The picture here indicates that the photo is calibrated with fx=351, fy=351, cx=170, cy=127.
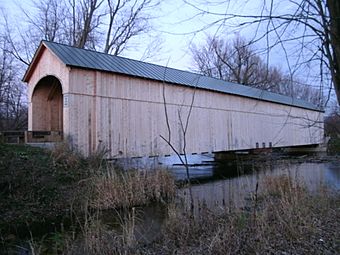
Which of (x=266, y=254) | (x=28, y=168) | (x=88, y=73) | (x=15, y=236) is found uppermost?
(x=88, y=73)

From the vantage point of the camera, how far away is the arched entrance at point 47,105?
51.0 ft

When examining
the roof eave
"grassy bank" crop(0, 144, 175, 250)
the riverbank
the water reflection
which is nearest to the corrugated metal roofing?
the roof eave

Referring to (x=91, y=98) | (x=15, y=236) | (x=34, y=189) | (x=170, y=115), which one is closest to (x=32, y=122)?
(x=91, y=98)

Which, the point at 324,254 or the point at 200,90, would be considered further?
the point at 200,90

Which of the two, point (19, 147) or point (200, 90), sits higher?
point (200, 90)

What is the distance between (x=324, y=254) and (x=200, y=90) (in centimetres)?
1463

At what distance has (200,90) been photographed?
18.0 m

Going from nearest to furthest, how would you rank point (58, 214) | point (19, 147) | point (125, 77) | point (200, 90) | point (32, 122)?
point (58, 214) < point (19, 147) < point (125, 77) < point (32, 122) < point (200, 90)

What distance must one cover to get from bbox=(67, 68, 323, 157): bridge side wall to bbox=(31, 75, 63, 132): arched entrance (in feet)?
10.8

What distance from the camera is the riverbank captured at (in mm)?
4475

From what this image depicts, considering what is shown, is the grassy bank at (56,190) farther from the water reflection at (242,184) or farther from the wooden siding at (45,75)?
the wooden siding at (45,75)

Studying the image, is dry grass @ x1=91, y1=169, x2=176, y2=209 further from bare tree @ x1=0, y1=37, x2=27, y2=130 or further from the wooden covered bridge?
bare tree @ x1=0, y1=37, x2=27, y2=130

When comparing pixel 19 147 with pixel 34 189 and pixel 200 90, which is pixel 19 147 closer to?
pixel 34 189

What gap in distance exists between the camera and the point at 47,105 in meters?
16.2
